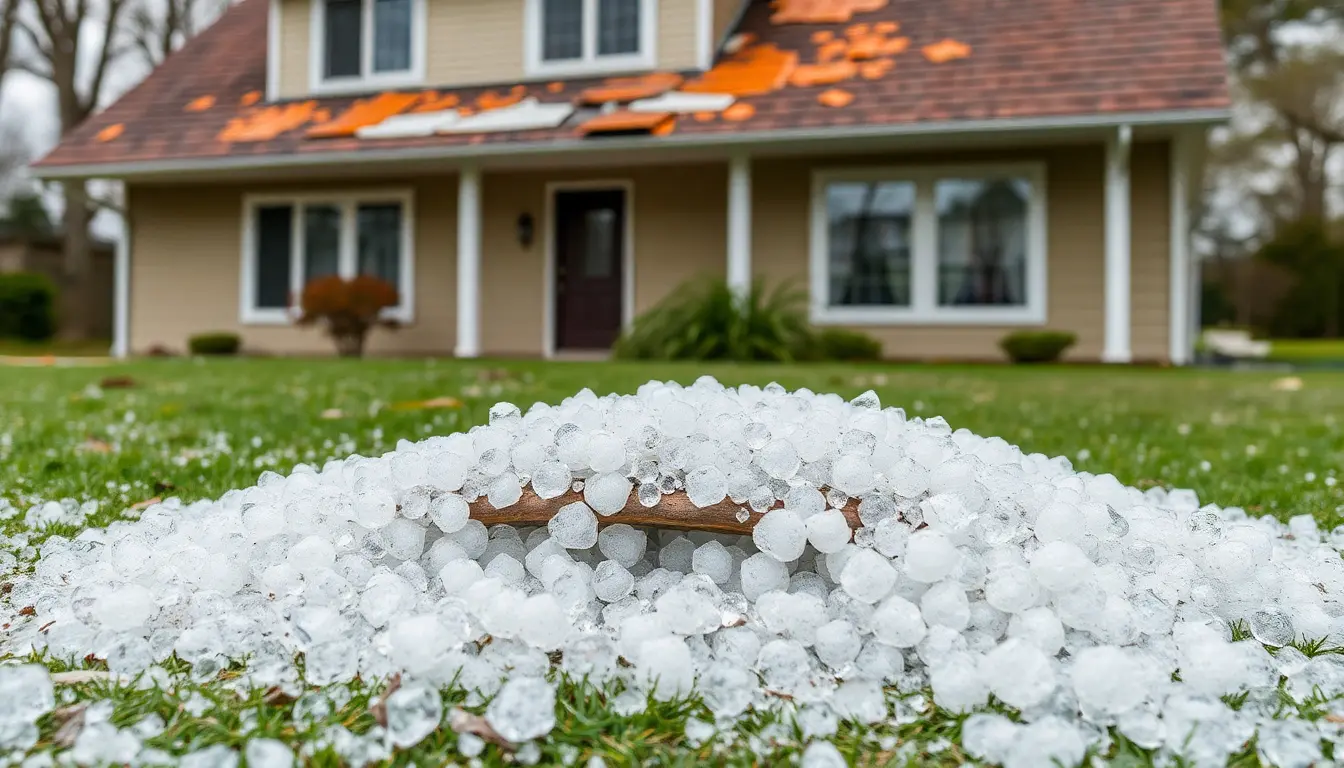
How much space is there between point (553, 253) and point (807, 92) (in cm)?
335

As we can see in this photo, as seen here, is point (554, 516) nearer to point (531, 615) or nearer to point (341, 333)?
point (531, 615)

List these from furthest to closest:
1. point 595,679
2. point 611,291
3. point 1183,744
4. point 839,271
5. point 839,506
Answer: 1. point 611,291
2. point 839,271
3. point 839,506
4. point 595,679
5. point 1183,744

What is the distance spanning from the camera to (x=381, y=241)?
10.8 meters

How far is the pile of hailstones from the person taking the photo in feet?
3.50

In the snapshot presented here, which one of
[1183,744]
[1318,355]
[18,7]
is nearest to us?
[1183,744]

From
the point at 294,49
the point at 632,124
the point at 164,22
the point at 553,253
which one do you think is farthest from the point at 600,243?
the point at 164,22

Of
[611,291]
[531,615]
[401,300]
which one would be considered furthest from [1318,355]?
[531,615]

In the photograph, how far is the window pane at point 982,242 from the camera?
9234mm

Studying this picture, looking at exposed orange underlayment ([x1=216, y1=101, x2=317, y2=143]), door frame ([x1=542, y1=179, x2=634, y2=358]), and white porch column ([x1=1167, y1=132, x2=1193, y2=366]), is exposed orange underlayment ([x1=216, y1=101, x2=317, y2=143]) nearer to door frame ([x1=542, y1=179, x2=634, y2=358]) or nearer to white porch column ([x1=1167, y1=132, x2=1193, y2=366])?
door frame ([x1=542, y1=179, x2=634, y2=358])

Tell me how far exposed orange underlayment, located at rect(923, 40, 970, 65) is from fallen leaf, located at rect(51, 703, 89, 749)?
9125 mm

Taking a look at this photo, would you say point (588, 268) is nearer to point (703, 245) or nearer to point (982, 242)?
point (703, 245)

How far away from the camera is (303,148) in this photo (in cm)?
971

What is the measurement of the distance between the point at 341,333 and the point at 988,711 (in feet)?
31.5

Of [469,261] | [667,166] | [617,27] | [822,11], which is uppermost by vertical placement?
[822,11]
